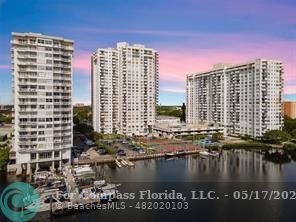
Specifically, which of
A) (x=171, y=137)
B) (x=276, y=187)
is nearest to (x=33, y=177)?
(x=276, y=187)

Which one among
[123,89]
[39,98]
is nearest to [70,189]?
[39,98]

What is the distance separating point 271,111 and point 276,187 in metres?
27.1

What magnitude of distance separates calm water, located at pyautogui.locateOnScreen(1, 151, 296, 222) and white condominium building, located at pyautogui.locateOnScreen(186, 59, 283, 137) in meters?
11.2

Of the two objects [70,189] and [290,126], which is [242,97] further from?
[70,189]

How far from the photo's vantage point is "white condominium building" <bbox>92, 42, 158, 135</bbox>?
5334 cm

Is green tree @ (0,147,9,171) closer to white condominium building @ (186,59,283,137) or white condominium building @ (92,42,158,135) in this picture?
white condominium building @ (92,42,158,135)

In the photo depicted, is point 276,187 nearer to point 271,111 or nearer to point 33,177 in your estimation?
point 33,177

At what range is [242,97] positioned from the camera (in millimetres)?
53594

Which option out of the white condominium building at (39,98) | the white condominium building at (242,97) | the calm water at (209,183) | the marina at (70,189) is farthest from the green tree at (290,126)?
the white condominium building at (39,98)

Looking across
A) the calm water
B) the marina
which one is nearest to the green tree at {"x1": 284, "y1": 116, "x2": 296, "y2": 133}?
the calm water

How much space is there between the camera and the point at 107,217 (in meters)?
18.6

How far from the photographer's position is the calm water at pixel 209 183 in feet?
61.5

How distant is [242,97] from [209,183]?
31.3 meters

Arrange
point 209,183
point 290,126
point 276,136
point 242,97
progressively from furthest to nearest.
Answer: point 290,126 → point 242,97 → point 276,136 → point 209,183
